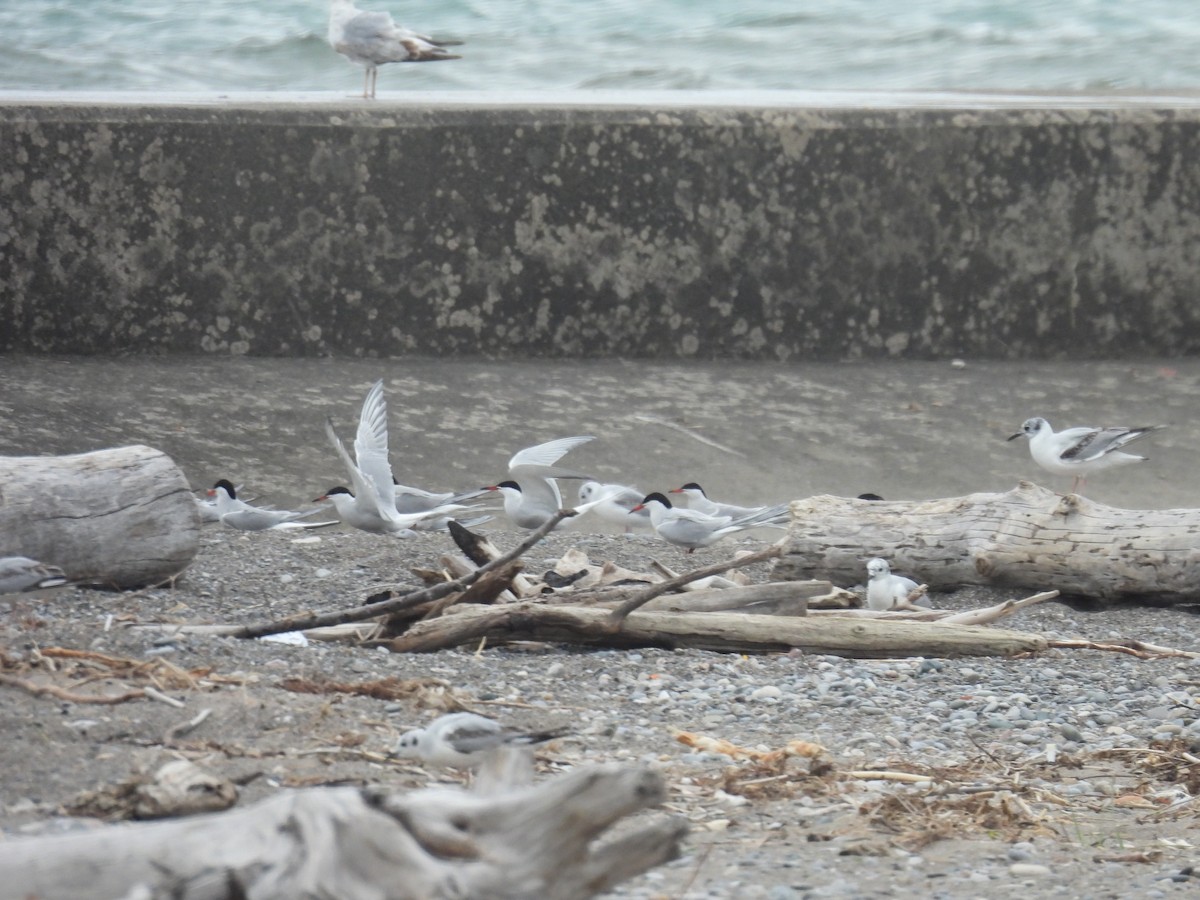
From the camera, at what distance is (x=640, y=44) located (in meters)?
16.7

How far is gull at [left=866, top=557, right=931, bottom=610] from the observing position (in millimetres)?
5102

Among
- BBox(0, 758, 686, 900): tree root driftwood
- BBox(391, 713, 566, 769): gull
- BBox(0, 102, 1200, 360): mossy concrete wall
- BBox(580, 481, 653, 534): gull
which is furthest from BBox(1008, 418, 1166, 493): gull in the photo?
BBox(0, 758, 686, 900): tree root driftwood

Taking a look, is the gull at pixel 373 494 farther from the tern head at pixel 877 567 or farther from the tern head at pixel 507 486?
the tern head at pixel 877 567

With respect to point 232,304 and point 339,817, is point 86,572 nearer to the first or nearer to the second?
point 339,817

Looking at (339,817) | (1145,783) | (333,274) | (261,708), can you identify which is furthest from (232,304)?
(339,817)

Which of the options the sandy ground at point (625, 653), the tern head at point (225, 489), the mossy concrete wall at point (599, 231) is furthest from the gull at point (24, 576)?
the mossy concrete wall at point (599, 231)

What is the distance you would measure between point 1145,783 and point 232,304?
587 cm

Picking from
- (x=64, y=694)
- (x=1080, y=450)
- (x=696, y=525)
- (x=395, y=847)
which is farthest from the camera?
(x=1080, y=450)

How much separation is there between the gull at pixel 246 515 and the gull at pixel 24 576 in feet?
6.50

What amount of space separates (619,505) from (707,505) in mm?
454

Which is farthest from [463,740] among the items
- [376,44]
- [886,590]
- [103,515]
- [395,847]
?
[376,44]

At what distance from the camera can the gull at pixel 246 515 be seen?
6.36 meters

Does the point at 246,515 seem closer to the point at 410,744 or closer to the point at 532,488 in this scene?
the point at 532,488

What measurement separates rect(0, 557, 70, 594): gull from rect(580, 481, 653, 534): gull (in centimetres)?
295
